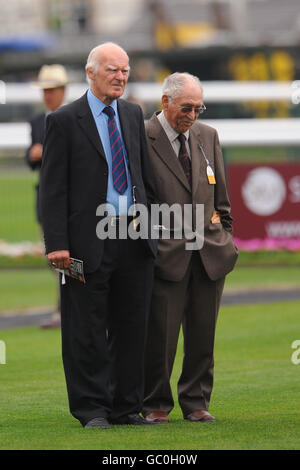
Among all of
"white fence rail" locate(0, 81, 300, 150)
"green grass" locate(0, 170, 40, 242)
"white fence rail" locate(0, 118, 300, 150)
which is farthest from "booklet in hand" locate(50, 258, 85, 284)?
"green grass" locate(0, 170, 40, 242)

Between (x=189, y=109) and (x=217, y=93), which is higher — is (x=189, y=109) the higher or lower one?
the lower one

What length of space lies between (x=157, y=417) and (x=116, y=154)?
5.27ft

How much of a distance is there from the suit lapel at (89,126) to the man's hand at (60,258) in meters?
0.60

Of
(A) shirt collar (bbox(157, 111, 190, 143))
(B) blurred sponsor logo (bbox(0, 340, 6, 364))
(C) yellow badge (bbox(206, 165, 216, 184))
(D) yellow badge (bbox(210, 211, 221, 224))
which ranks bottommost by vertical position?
(B) blurred sponsor logo (bbox(0, 340, 6, 364))

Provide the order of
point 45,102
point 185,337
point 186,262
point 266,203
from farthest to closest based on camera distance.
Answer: point 266,203, point 45,102, point 185,337, point 186,262

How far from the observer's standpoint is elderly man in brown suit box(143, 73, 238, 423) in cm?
732

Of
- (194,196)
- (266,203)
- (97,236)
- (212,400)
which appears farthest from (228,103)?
(97,236)

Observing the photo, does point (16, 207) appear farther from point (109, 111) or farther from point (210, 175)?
point (109, 111)

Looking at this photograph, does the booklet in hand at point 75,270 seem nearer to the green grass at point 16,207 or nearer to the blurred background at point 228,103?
the blurred background at point 228,103

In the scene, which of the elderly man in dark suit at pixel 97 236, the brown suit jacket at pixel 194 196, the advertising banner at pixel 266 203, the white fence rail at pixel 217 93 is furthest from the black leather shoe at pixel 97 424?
the white fence rail at pixel 217 93

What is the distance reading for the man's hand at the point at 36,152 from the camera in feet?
37.1

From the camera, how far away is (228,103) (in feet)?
90.5

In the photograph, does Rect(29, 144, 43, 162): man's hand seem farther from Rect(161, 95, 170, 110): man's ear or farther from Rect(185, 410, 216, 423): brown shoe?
Rect(185, 410, 216, 423): brown shoe

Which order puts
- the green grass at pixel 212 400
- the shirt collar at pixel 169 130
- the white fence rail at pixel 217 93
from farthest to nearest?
the white fence rail at pixel 217 93 → the shirt collar at pixel 169 130 → the green grass at pixel 212 400
